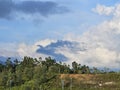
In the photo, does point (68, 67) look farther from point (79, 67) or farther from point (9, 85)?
point (9, 85)

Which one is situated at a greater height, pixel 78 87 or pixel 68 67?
pixel 68 67

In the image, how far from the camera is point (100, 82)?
10725 centimetres

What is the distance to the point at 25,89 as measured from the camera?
99750 mm

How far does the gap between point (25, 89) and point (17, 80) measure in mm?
10527

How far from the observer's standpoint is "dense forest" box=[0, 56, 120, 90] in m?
105

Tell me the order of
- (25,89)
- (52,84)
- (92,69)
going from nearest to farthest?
1. (25,89)
2. (52,84)
3. (92,69)

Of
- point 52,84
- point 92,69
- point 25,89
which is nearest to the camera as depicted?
point 25,89

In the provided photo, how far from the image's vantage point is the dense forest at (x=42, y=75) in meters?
105

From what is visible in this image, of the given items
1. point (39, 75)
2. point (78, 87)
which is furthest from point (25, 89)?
point (78, 87)

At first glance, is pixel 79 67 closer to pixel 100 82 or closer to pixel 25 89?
pixel 100 82

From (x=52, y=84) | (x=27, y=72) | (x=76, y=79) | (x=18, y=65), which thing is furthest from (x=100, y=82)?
(x=18, y=65)

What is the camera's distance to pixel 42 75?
10756cm

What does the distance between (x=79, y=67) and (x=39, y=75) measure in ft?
61.6

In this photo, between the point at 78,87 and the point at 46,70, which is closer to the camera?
the point at 78,87
